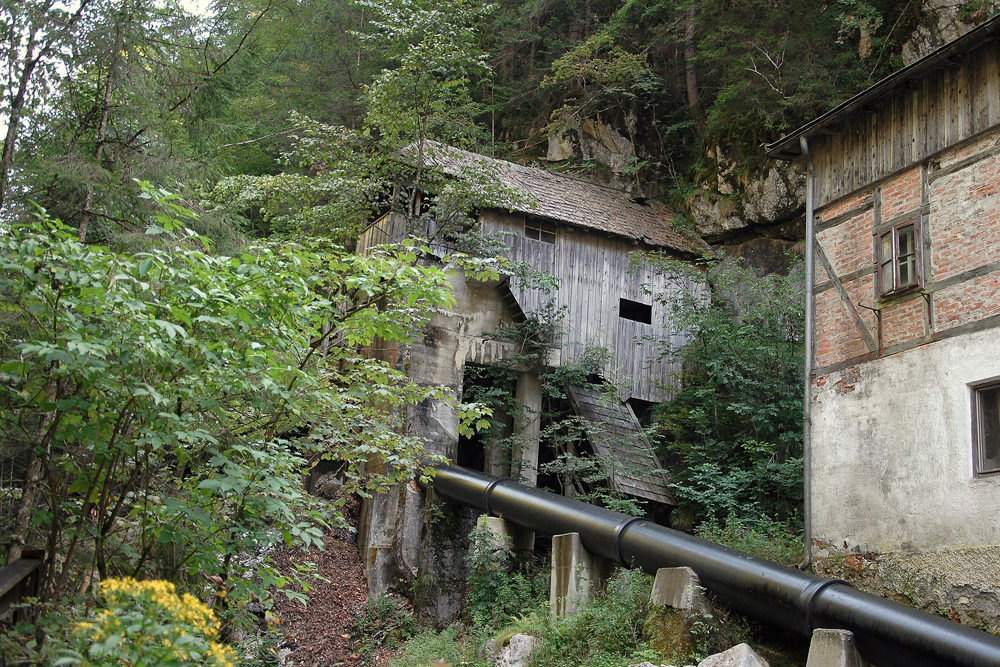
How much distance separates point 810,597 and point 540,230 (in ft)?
37.4

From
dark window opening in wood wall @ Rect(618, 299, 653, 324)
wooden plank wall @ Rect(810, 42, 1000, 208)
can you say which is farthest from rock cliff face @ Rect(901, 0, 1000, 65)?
dark window opening in wood wall @ Rect(618, 299, 653, 324)

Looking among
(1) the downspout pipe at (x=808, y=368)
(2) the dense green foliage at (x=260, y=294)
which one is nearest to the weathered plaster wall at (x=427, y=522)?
(2) the dense green foliage at (x=260, y=294)

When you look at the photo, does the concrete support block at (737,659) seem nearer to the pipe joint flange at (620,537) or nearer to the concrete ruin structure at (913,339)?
the pipe joint flange at (620,537)

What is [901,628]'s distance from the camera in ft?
26.2

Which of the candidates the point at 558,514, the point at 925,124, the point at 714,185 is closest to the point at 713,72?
the point at 714,185

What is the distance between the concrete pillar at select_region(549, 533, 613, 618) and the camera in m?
11.6

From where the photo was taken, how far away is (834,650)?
27.2 feet

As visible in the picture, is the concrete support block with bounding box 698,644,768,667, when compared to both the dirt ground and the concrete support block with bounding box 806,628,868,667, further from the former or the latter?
the dirt ground

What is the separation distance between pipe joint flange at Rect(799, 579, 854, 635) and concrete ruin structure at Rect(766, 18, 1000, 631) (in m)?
1.80

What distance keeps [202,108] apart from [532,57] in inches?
761

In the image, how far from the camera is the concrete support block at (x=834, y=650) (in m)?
8.23

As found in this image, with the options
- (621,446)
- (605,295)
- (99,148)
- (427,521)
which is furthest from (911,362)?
(99,148)

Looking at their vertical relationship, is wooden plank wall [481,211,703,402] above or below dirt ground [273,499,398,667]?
above


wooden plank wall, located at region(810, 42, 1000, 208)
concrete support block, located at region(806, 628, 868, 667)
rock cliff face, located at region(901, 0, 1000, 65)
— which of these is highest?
rock cliff face, located at region(901, 0, 1000, 65)
